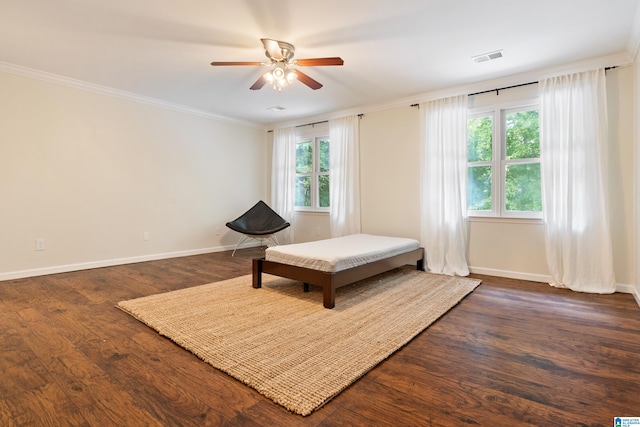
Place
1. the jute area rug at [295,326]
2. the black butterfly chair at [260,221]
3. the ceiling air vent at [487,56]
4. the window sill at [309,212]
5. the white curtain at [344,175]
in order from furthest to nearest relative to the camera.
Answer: the window sill at [309,212]
the black butterfly chair at [260,221]
the white curtain at [344,175]
the ceiling air vent at [487,56]
the jute area rug at [295,326]

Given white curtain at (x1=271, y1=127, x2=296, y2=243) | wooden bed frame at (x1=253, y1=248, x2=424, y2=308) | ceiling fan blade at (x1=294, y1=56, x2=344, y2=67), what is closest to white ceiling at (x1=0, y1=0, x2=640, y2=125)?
ceiling fan blade at (x1=294, y1=56, x2=344, y2=67)

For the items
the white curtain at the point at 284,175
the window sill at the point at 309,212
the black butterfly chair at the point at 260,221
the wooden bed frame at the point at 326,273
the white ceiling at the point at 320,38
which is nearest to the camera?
the white ceiling at the point at 320,38

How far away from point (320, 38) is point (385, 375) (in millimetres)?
2804

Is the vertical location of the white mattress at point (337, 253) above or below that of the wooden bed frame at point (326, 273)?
above

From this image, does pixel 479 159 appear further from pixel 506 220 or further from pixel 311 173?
pixel 311 173

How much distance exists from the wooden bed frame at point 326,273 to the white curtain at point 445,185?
0.75 metres

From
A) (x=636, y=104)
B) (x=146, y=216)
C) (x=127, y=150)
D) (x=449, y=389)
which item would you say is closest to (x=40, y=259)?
(x=146, y=216)

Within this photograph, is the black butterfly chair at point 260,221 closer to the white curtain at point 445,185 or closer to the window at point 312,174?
the window at point 312,174

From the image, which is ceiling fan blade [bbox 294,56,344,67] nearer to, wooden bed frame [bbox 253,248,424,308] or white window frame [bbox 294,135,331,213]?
wooden bed frame [bbox 253,248,424,308]

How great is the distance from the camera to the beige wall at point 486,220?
10.8 ft

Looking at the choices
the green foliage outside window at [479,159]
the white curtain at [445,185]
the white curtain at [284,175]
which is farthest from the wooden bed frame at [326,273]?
the white curtain at [284,175]

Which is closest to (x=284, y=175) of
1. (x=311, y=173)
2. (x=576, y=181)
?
(x=311, y=173)

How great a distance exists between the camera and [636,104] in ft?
10.4

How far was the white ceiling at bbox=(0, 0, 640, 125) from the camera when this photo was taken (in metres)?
2.49
